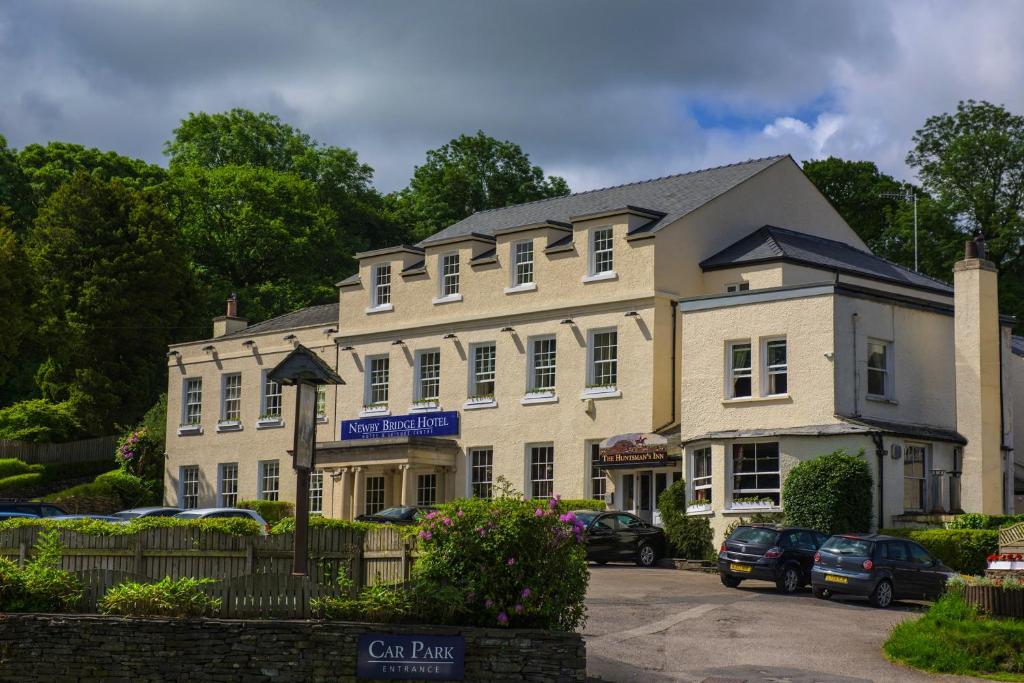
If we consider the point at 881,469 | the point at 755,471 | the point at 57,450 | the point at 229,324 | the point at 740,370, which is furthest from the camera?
the point at 57,450

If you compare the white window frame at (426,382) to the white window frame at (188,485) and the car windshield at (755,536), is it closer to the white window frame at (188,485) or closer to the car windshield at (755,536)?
the white window frame at (188,485)

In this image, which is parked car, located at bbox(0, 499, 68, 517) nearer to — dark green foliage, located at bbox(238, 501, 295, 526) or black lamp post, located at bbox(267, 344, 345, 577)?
dark green foliage, located at bbox(238, 501, 295, 526)

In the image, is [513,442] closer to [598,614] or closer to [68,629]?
[598,614]

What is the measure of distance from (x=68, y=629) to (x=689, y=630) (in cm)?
1031

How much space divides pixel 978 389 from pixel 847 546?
10.6 meters

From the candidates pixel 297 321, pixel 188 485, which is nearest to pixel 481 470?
pixel 297 321

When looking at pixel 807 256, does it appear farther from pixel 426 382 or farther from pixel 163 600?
pixel 163 600

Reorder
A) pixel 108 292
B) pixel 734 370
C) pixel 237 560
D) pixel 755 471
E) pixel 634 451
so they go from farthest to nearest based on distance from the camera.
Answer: pixel 108 292, pixel 634 451, pixel 734 370, pixel 755 471, pixel 237 560

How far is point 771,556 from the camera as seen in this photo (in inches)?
1256

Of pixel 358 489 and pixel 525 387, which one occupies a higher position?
pixel 525 387

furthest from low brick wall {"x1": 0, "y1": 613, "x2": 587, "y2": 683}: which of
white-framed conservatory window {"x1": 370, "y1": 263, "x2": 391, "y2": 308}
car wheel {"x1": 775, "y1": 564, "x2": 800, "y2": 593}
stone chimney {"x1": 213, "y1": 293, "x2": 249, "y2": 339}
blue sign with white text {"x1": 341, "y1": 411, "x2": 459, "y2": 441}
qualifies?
stone chimney {"x1": 213, "y1": 293, "x2": 249, "y2": 339}

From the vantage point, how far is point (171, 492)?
5812 centimetres

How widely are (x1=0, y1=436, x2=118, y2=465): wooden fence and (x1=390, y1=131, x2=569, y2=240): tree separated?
2426cm

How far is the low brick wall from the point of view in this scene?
765 inches
